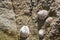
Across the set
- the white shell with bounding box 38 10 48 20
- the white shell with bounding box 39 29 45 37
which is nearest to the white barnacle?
the white shell with bounding box 38 10 48 20

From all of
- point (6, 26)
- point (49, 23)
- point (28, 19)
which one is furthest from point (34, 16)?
point (6, 26)

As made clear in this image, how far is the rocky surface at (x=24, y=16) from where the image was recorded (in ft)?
5.62

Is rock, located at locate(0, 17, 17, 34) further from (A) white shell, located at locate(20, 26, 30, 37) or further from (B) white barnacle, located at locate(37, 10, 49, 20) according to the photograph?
(B) white barnacle, located at locate(37, 10, 49, 20)

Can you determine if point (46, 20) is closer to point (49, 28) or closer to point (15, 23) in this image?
point (49, 28)

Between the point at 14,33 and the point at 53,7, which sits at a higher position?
the point at 53,7

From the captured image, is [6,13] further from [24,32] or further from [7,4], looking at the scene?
[24,32]

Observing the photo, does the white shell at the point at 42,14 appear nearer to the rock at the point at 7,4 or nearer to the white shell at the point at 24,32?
the white shell at the point at 24,32

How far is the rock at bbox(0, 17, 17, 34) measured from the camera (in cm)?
171

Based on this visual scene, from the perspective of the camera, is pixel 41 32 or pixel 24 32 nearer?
pixel 41 32


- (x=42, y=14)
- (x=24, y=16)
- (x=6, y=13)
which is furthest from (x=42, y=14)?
(x=6, y=13)

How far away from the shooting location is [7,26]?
1.72 m

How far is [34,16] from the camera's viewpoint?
6.05 feet

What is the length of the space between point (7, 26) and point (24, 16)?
9.9 inches

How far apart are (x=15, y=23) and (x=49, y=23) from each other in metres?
0.37
